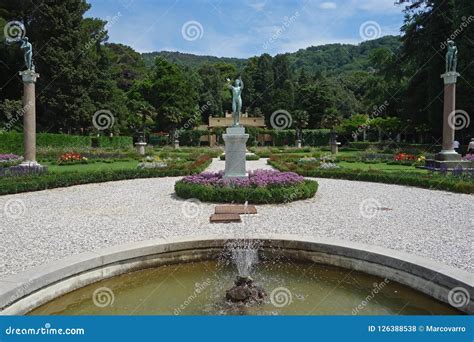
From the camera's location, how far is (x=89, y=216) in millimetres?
9219

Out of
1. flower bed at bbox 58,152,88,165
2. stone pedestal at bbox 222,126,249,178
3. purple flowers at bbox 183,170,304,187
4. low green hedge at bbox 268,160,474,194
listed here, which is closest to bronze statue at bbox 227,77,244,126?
stone pedestal at bbox 222,126,249,178

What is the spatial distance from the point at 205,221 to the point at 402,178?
9210 mm

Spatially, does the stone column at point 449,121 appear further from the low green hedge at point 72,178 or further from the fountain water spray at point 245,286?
the fountain water spray at point 245,286

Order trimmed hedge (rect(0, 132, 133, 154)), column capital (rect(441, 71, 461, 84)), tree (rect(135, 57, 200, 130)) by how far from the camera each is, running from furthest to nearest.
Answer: tree (rect(135, 57, 200, 130))
trimmed hedge (rect(0, 132, 133, 154))
column capital (rect(441, 71, 461, 84))

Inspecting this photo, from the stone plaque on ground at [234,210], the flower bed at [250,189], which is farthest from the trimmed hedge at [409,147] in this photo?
the stone plaque on ground at [234,210]

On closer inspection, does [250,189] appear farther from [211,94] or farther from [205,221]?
[211,94]

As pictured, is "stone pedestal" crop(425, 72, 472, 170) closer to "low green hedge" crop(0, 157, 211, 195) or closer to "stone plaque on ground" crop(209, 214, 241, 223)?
"low green hedge" crop(0, 157, 211, 195)

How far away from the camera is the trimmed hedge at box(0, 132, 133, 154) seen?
86.3 ft

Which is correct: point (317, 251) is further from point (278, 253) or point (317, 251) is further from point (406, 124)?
point (406, 124)

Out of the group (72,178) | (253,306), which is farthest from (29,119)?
(253,306)

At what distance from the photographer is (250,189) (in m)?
10.8

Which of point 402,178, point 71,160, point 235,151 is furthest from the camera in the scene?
point 71,160

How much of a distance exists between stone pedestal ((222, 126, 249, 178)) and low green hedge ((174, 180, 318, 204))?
1.02 metres

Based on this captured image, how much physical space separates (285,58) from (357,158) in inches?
1966
